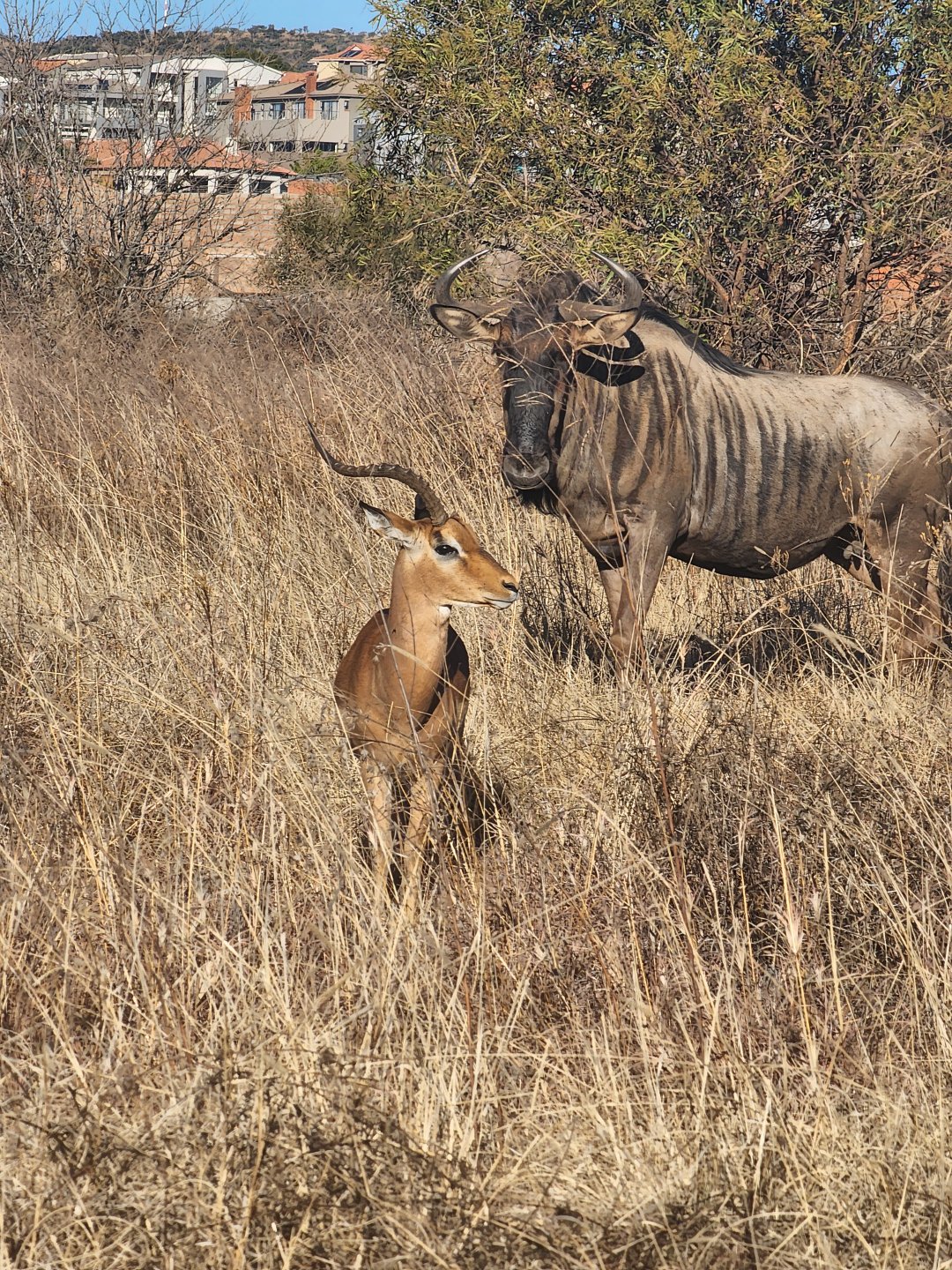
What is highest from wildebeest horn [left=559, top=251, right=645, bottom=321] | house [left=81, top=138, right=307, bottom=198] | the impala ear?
wildebeest horn [left=559, top=251, right=645, bottom=321]

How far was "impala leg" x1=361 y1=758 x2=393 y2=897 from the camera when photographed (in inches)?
142

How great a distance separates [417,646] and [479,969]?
1607 millimetres

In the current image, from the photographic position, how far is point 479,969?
294 centimetres

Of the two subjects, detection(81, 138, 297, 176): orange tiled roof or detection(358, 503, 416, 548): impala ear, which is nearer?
detection(358, 503, 416, 548): impala ear

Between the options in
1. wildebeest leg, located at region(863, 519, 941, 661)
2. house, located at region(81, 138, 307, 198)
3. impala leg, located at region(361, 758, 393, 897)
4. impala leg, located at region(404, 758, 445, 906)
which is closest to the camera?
impala leg, located at region(404, 758, 445, 906)

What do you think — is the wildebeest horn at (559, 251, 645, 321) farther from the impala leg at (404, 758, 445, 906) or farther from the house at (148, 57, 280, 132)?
the house at (148, 57, 280, 132)

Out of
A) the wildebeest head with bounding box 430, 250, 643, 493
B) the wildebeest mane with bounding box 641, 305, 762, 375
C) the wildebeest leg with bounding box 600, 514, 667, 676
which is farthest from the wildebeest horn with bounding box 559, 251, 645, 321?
the wildebeest leg with bounding box 600, 514, 667, 676

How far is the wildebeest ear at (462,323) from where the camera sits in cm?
571

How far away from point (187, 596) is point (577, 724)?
64.0 inches

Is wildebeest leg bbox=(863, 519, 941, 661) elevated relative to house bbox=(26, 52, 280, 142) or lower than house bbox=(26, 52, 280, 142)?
lower

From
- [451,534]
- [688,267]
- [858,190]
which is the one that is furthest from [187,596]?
[858,190]

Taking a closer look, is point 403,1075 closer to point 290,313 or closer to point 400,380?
point 400,380

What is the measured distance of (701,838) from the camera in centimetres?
363

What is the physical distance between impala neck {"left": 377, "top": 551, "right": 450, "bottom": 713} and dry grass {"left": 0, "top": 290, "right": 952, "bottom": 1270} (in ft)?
0.87
